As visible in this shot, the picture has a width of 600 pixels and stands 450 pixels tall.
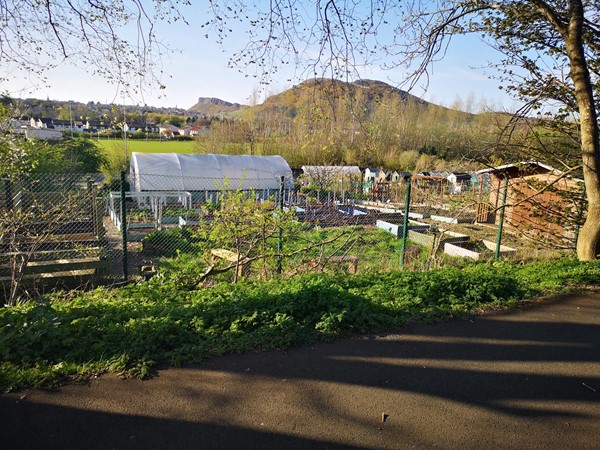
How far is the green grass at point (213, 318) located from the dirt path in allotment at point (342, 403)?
0.66ft

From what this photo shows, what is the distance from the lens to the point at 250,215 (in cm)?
763

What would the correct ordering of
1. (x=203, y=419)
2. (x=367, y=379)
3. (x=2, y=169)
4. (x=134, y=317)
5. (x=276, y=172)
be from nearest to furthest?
(x=203, y=419)
(x=367, y=379)
(x=134, y=317)
(x=2, y=169)
(x=276, y=172)

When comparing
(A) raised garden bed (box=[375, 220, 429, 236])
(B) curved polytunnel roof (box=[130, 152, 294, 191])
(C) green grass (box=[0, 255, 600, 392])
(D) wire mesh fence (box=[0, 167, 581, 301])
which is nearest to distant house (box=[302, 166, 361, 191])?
(B) curved polytunnel roof (box=[130, 152, 294, 191])

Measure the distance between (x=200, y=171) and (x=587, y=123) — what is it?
23793 mm

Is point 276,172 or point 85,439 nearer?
point 85,439

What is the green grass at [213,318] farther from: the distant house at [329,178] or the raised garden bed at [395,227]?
the distant house at [329,178]

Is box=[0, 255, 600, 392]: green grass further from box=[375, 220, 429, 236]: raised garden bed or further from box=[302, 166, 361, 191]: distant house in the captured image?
box=[302, 166, 361, 191]: distant house

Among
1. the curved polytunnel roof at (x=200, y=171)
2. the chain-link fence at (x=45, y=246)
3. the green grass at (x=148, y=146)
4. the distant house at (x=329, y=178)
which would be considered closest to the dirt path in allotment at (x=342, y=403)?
the chain-link fence at (x=45, y=246)

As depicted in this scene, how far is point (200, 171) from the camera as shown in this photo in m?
28.3

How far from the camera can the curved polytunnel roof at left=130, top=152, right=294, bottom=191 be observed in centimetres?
2614

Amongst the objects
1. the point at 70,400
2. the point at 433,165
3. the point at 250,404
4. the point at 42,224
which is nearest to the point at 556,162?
the point at 250,404

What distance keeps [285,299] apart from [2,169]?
28.0ft

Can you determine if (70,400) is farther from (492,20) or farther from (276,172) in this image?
(276,172)

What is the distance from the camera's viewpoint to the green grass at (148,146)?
123 feet
